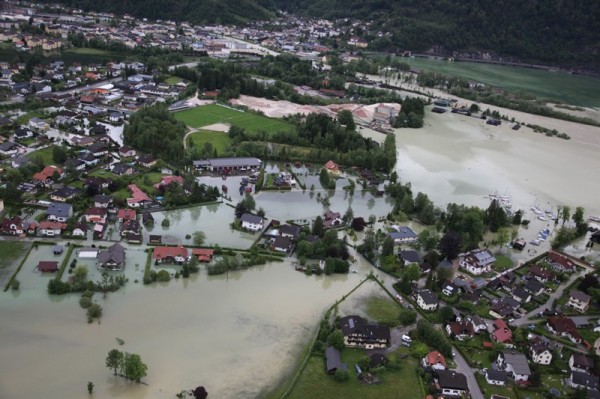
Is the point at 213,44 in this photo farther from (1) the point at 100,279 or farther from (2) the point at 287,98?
(1) the point at 100,279

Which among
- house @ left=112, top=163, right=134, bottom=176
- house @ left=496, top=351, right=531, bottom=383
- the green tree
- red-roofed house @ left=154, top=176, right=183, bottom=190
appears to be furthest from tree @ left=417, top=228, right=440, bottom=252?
house @ left=112, top=163, right=134, bottom=176

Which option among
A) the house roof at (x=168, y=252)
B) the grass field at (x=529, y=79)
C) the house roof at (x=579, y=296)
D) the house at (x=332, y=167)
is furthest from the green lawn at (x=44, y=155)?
the grass field at (x=529, y=79)

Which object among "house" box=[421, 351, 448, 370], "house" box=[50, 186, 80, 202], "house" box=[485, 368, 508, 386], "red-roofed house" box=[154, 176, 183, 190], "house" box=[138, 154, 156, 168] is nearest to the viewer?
"house" box=[485, 368, 508, 386]

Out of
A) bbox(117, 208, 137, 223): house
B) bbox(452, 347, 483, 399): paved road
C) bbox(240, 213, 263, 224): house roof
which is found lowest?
bbox(452, 347, 483, 399): paved road

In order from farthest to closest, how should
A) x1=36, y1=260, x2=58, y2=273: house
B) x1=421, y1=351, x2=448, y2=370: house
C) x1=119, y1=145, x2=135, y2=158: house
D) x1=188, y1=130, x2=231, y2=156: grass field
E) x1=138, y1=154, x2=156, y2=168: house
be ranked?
x1=188, y1=130, x2=231, y2=156: grass field → x1=119, y1=145, x2=135, y2=158: house → x1=138, y1=154, x2=156, y2=168: house → x1=36, y1=260, x2=58, y2=273: house → x1=421, y1=351, x2=448, y2=370: house

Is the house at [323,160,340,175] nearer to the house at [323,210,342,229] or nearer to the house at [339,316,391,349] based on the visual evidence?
the house at [323,210,342,229]

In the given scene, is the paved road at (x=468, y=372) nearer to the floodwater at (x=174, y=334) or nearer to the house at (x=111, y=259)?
the floodwater at (x=174, y=334)

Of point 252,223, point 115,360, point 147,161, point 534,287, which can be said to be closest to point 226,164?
point 147,161

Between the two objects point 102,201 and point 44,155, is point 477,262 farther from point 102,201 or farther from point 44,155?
point 44,155
